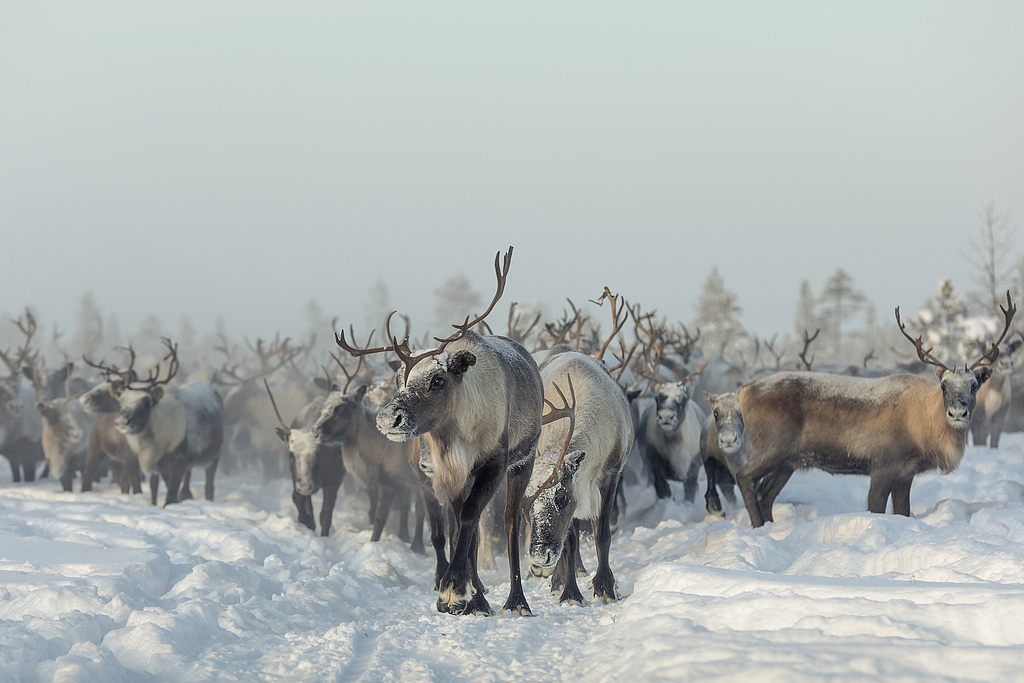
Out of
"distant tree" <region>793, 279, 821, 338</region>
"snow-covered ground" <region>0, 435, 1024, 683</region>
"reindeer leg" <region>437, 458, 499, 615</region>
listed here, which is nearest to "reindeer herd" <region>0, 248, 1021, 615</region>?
"reindeer leg" <region>437, 458, 499, 615</region>

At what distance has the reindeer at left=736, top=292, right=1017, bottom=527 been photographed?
26.2 feet

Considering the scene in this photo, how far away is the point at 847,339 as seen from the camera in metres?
85.9

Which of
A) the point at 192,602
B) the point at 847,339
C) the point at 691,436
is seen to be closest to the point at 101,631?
the point at 192,602

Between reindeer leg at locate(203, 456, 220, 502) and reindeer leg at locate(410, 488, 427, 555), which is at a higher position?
reindeer leg at locate(410, 488, 427, 555)

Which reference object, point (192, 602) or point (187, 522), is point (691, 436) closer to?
point (187, 522)

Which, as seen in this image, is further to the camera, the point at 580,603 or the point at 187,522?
the point at 187,522

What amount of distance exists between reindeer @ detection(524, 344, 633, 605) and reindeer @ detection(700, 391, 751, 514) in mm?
2856

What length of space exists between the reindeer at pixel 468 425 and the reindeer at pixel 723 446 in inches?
164

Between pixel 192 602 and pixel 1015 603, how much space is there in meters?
4.87

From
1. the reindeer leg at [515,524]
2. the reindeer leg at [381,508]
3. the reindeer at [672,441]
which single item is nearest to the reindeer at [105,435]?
the reindeer leg at [381,508]

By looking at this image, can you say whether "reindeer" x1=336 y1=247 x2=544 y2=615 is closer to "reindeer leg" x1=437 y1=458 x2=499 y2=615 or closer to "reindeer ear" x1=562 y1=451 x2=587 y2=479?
"reindeer leg" x1=437 y1=458 x2=499 y2=615

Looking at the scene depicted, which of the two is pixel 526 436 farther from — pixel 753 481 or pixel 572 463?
pixel 753 481

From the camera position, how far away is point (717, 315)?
5912 cm

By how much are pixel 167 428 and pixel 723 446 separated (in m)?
8.76
